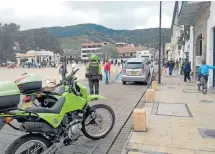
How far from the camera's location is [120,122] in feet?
22.0

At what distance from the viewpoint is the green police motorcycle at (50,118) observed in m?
3.37

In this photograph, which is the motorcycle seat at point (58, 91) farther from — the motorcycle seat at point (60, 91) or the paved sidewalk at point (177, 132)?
the paved sidewalk at point (177, 132)

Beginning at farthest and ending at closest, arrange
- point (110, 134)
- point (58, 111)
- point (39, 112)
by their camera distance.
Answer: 1. point (110, 134)
2. point (58, 111)
3. point (39, 112)

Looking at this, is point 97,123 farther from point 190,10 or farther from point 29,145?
point 190,10

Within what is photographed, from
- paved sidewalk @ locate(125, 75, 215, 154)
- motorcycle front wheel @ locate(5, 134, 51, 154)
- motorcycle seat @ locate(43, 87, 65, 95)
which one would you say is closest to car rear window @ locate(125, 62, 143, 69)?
paved sidewalk @ locate(125, 75, 215, 154)

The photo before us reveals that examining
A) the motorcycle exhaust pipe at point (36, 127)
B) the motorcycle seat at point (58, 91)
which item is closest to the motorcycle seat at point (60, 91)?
the motorcycle seat at point (58, 91)

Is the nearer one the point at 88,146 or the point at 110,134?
the point at 88,146

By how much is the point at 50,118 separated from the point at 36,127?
0.25 m

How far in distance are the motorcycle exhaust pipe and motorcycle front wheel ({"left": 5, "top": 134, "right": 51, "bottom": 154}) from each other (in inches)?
3.2

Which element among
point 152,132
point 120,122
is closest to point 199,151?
point 152,132

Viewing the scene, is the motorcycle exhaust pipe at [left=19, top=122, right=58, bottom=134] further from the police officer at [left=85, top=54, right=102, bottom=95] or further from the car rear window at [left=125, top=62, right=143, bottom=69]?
the car rear window at [left=125, top=62, right=143, bottom=69]

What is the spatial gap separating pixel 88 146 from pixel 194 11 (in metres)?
14.1

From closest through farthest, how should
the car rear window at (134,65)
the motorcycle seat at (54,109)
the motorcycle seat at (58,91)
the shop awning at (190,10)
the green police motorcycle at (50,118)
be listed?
1. the green police motorcycle at (50,118)
2. the motorcycle seat at (54,109)
3. the motorcycle seat at (58,91)
4. the shop awning at (190,10)
5. the car rear window at (134,65)

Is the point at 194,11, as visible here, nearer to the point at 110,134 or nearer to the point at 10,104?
the point at 110,134
